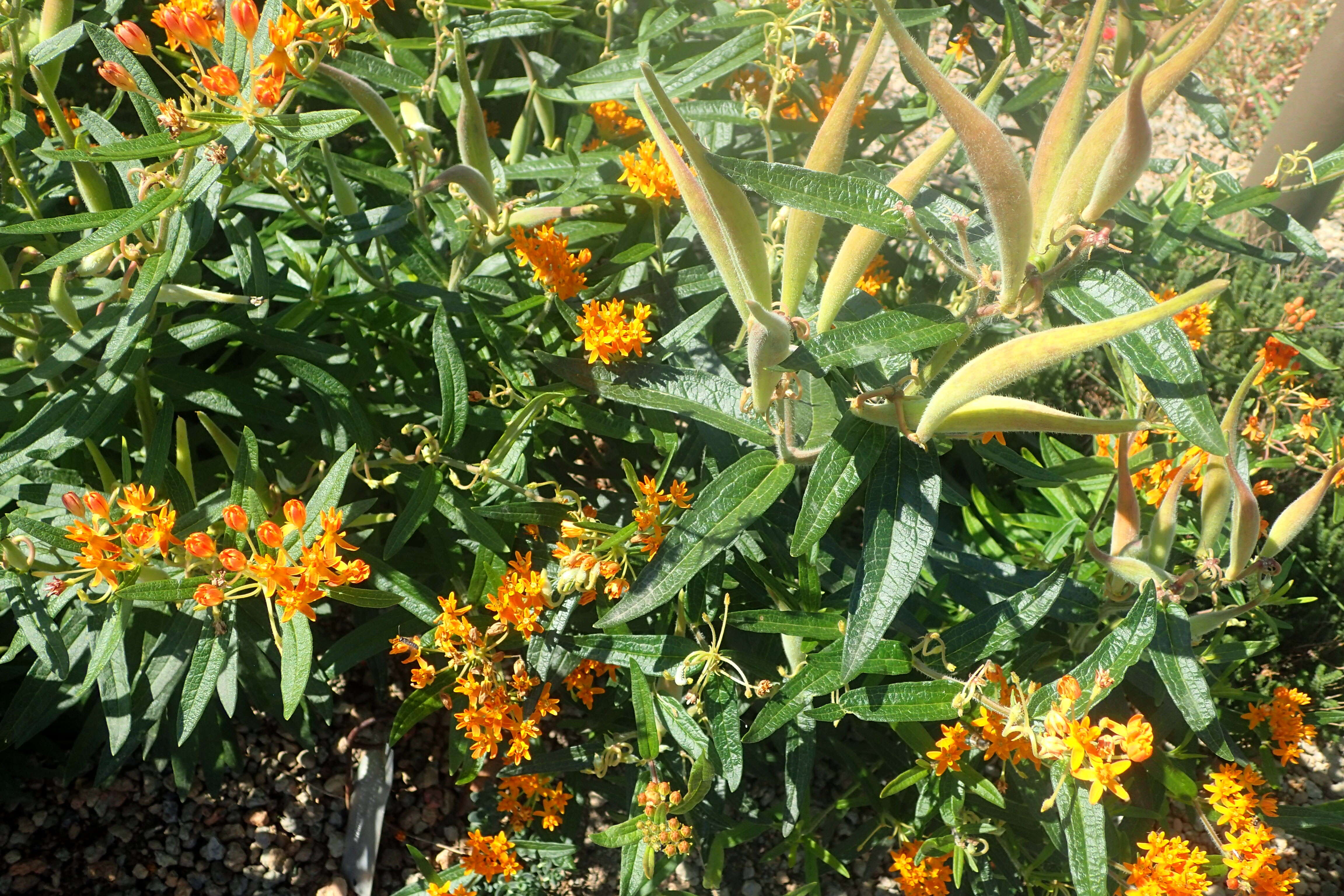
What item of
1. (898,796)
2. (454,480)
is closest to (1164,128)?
(898,796)

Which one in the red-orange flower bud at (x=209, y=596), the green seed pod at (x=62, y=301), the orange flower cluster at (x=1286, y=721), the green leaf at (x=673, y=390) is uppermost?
the green seed pod at (x=62, y=301)

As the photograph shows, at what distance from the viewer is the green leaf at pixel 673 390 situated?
176 cm

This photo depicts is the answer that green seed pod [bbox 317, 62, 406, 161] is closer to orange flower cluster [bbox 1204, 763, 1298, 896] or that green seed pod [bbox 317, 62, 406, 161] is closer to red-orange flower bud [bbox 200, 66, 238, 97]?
red-orange flower bud [bbox 200, 66, 238, 97]

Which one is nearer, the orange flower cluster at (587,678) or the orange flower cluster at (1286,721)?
the orange flower cluster at (587,678)

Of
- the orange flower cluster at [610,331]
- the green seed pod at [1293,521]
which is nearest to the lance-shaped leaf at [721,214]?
the orange flower cluster at [610,331]

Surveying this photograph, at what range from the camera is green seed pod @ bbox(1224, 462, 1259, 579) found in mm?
1730

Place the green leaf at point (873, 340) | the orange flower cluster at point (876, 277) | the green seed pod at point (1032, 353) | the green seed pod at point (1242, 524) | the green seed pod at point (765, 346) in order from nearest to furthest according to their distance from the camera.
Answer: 1. the green seed pod at point (1032, 353)
2. the green seed pod at point (765, 346)
3. the green leaf at point (873, 340)
4. the green seed pod at point (1242, 524)
5. the orange flower cluster at point (876, 277)

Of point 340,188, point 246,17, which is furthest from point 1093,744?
point 340,188

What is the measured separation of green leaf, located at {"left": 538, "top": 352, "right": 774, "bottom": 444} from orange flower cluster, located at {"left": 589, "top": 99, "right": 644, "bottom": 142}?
0.94 meters

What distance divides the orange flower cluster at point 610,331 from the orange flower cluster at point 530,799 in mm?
1069

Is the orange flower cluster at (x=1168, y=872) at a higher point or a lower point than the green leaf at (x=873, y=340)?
lower

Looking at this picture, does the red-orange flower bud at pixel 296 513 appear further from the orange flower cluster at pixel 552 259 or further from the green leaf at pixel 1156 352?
the green leaf at pixel 1156 352

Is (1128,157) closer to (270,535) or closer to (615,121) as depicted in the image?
(270,535)

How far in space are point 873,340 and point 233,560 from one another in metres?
1.05
